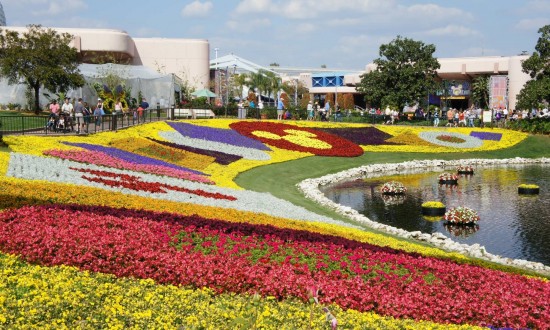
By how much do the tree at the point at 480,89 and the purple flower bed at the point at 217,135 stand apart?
46.1 metres

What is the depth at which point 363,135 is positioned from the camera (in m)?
50.9

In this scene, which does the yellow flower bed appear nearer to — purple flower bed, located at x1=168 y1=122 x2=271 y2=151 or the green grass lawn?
the green grass lawn

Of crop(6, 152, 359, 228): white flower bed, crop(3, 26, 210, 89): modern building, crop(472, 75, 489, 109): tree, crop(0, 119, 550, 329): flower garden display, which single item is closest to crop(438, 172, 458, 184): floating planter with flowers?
crop(6, 152, 359, 228): white flower bed

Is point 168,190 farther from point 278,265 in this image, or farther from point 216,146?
point 216,146

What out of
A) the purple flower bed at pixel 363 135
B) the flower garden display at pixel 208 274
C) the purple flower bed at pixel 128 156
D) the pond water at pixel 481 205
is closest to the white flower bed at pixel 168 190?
the flower garden display at pixel 208 274

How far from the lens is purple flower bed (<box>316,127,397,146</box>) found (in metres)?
49.1

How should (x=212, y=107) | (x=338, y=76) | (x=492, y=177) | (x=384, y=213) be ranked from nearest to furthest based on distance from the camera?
(x=384, y=213) → (x=492, y=177) → (x=212, y=107) → (x=338, y=76)

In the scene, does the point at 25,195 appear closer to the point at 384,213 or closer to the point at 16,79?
the point at 384,213

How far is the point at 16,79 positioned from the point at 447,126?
122 feet

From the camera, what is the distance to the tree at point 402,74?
6022 cm

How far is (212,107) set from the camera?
60.8 meters

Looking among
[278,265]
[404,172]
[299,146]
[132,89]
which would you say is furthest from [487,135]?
[278,265]

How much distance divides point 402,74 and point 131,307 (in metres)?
53.7

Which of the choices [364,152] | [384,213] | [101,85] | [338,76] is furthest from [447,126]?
[338,76]
